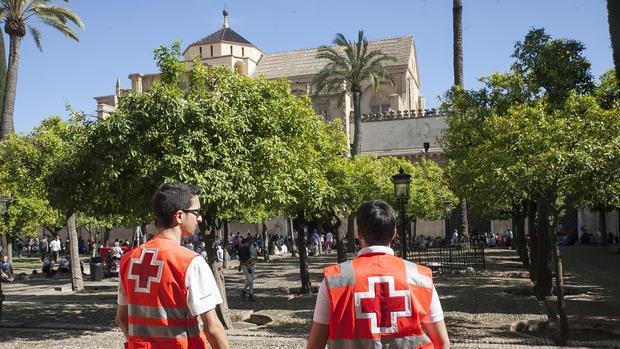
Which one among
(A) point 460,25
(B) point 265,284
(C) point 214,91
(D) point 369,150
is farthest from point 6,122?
(D) point 369,150

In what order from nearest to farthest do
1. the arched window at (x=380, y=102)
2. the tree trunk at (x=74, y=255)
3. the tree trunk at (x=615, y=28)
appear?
the tree trunk at (x=615, y=28)
the tree trunk at (x=74, y=255)
the arched window at (x=380, y=102)

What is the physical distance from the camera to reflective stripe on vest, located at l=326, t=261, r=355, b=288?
2.93 metres

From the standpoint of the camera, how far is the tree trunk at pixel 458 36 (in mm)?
26906

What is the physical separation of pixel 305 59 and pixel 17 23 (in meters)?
41.4

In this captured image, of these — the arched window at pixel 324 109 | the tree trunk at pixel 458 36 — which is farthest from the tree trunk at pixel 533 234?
the arched window at pixel 324 109

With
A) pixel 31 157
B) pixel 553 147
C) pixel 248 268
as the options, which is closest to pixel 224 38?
pixel 31 157

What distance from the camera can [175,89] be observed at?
11.5 meters

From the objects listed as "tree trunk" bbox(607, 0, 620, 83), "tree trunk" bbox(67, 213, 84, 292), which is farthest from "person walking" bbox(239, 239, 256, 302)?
"tree trunk" bbox(607, 0, 620, 83)

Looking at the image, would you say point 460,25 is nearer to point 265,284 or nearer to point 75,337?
point 265,284

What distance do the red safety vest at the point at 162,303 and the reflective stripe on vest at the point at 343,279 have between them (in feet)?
2.53

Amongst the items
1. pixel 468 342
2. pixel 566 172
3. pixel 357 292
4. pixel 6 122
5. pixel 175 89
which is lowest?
pixel 468 342

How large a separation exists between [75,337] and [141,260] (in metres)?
8.20

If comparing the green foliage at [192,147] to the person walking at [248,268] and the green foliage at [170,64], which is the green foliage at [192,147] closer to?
the green foliage at [170,64]

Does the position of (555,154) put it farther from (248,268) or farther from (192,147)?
(248,268)
